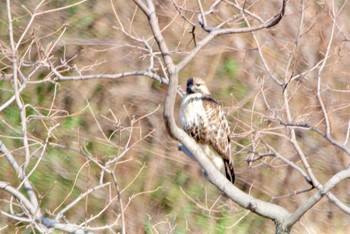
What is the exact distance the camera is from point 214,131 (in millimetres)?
5863

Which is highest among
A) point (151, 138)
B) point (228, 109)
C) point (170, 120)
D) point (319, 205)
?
point (170, 120)

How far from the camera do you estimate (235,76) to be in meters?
8.74

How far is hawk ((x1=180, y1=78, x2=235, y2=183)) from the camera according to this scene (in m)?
5.71

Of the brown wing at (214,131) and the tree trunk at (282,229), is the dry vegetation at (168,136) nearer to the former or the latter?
the brown wing at (214,131)

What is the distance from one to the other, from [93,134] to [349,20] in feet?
8.22

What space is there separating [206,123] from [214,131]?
0.11 m

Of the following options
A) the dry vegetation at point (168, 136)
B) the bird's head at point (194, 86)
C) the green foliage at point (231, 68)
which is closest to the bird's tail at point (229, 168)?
the bird's head at point (194, 86)

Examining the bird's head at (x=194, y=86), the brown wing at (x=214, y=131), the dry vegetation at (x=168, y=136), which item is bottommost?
the dry vegetation at (x=168, y=136)

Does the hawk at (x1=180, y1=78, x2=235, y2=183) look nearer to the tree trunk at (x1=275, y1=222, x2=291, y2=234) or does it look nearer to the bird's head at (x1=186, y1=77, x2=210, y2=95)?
the bird's head at (x1=186, y1=77, x2=210, y2=95)

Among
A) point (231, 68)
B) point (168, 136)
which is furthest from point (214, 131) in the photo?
point (231, 68)

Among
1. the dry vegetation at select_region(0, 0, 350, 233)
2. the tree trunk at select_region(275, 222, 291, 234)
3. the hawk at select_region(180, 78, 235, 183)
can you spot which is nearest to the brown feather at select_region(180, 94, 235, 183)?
the hawk at select_region(180, 78, 235, 183)

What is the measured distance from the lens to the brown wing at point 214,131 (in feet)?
19.0

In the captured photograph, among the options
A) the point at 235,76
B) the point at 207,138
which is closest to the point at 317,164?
the point at 235,76

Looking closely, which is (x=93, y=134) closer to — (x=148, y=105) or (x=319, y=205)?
(x=148, y=105)
